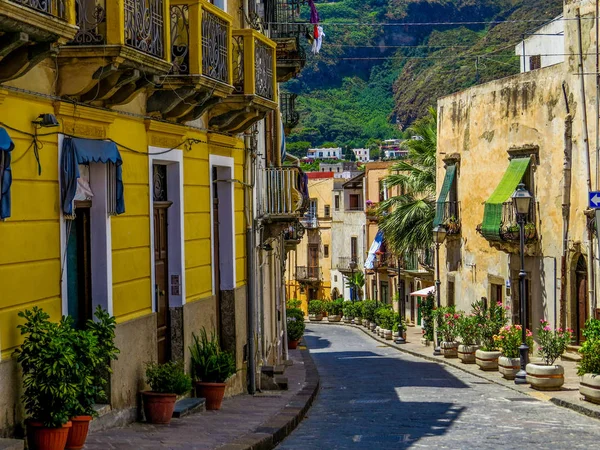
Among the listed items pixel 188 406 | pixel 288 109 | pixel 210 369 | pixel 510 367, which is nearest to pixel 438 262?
pixel 288 109

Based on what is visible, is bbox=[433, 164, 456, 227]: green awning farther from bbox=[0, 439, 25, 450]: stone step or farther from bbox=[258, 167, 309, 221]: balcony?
bbox=[0, 439, 25, 450]: stone step

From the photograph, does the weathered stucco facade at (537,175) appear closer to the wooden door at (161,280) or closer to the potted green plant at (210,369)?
the potted green plant at (210,369)

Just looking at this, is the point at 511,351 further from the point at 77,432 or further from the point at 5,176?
the point at 5,176

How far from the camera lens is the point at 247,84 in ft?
51.2

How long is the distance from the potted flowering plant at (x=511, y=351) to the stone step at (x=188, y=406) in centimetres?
967

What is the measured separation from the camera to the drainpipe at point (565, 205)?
2567cm

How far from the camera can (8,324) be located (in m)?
9.41

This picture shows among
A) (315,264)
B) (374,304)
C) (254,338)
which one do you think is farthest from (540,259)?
(315,264)

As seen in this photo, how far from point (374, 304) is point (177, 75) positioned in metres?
46.6

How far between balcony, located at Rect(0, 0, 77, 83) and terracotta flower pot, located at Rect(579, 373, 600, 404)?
10384mm

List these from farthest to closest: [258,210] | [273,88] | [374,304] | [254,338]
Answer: [374,304], [258,210], [254,338], [273,88]

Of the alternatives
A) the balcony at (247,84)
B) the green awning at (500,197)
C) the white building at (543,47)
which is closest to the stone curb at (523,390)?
the green awning at (500,197)

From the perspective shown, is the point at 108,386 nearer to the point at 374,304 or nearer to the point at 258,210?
the point at 258,210

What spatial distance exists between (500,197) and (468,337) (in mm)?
3708
